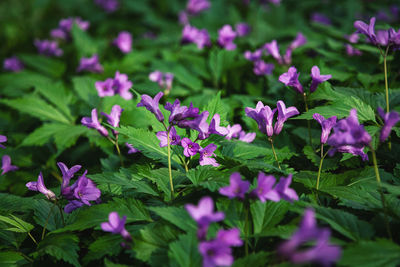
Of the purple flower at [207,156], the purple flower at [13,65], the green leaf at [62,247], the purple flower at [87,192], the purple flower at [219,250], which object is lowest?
the green leaf at [62,247]

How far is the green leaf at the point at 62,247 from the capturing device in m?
1.78

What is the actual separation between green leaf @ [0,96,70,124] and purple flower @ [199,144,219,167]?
1966 millimetres

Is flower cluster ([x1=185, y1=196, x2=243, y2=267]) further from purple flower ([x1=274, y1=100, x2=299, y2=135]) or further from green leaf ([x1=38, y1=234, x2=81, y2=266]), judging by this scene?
purple flower ([x1=274, y1=100, x2=299, y2=135])

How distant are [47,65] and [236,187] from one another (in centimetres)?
427

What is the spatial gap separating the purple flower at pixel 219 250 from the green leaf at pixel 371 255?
1.64ft

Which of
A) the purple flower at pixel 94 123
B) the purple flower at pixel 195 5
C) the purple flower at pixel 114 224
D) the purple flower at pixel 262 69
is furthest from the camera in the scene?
the purple flower at pixel 195 5

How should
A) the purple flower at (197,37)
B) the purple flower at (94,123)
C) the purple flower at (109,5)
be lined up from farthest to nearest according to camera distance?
the purple flower at (109,5)
the purple flower at (197,37)
the purple flower at (94,123)

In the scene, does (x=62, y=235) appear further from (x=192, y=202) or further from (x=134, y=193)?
(x=192, y=202)

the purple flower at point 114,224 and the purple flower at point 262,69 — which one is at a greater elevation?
the purple flower at point 262,69

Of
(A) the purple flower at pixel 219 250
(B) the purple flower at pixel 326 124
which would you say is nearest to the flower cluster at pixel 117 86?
(B) the purple flower at pixel 326 124

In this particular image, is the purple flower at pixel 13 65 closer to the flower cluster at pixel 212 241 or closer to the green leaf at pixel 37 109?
the green leaf at pixel 37 109

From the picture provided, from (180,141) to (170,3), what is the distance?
219 inches

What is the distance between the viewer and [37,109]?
3457 mm

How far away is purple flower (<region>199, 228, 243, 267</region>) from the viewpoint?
4.25ft
